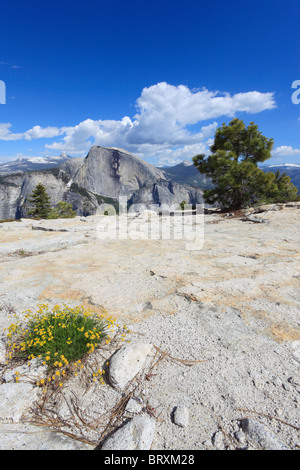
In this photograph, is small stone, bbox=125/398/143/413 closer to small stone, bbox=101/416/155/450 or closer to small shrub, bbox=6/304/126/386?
small stone, bbox=101/416/155/450

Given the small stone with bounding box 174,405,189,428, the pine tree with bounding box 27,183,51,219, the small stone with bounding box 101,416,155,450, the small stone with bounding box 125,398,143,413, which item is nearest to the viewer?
the small stone with bounding box 101,416,155,450

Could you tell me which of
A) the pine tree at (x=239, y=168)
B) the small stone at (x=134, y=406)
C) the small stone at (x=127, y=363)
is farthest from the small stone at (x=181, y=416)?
the pine tree at (x=239, y=168)

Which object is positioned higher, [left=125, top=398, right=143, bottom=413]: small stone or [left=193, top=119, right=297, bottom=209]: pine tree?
[left=193, top=119, right=297, bottom=209]: pine tree

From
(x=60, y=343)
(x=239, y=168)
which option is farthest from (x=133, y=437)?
(x=239, y=168)

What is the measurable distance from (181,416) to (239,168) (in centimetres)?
1796

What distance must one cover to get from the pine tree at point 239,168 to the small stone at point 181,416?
17321mm

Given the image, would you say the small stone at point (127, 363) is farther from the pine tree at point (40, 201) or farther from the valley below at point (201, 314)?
the pine tree at point (40, 201)

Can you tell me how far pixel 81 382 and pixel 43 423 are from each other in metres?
0.56

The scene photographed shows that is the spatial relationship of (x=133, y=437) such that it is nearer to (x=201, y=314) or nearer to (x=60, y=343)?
(x=60, y=343)

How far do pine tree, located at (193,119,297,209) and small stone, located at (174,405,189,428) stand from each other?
1732 centimetres

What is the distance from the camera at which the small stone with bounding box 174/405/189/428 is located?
2252 millimetres

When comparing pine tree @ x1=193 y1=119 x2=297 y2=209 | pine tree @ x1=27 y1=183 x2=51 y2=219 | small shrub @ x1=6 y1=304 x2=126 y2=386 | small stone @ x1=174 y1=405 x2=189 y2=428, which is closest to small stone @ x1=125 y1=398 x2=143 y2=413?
small stone @ x1=174 y1=405 x2=189 y2=428
